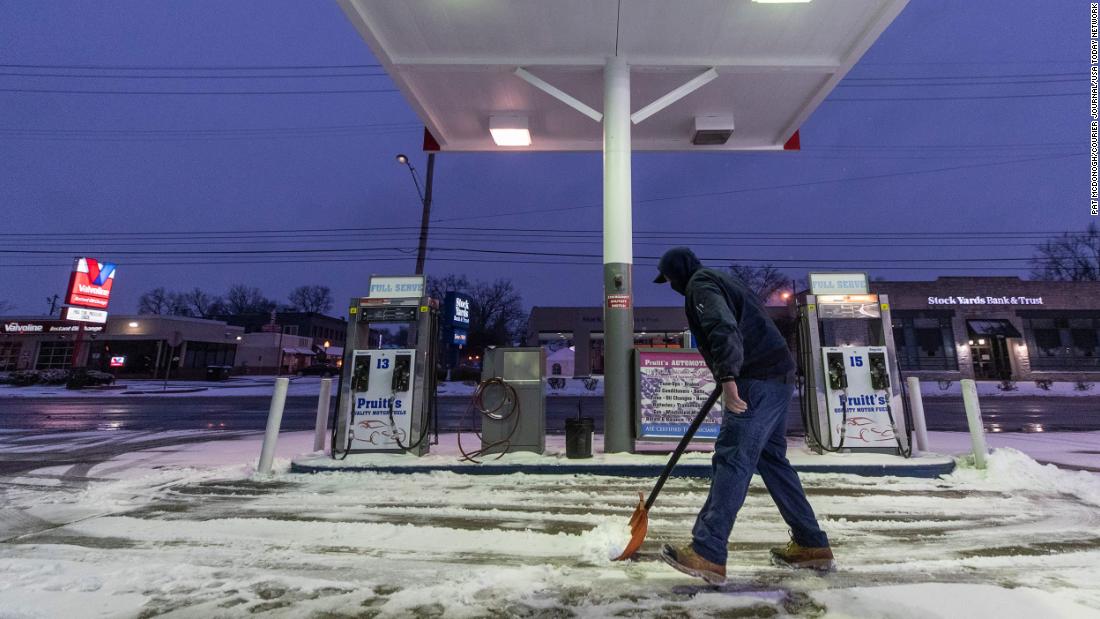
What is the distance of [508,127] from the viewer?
830 centimetres

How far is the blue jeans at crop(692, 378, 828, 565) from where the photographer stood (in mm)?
2398

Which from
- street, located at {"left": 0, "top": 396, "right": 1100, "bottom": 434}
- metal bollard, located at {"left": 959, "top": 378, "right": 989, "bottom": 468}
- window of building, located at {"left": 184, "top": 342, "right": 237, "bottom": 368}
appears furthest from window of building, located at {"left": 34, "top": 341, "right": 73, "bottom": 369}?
metal bollard, located at {"left": 959, "top": 378, "right": 989, "bottom": 468}

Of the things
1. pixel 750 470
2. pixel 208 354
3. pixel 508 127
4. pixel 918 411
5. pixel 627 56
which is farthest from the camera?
pixel 208 354

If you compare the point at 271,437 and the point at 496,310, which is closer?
the point at 271,437

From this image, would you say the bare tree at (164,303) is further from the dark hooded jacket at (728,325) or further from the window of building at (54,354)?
the dark hooded jacket at (728,325)

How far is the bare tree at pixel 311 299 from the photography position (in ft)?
247

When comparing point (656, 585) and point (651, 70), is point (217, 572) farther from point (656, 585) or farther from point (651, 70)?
point (651, 70)

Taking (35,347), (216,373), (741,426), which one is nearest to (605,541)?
(741,426)

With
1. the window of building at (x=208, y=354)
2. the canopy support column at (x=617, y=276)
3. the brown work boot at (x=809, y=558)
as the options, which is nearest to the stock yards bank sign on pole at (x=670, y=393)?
the canopy support column at (x=617, y=276)

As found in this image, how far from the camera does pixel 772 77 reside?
712cm

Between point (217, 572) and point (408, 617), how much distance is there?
1.30m

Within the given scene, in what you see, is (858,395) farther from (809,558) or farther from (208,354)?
(208,354)

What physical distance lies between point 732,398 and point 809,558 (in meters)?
1.04

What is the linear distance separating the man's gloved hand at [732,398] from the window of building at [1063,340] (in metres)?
37.1
